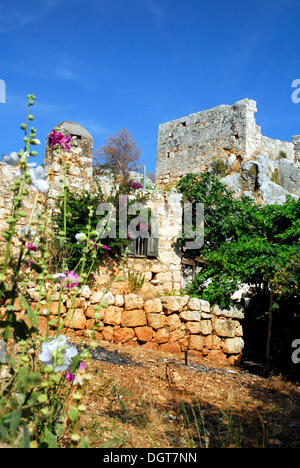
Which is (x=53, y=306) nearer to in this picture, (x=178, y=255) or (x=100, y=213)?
(x=100, y=213)

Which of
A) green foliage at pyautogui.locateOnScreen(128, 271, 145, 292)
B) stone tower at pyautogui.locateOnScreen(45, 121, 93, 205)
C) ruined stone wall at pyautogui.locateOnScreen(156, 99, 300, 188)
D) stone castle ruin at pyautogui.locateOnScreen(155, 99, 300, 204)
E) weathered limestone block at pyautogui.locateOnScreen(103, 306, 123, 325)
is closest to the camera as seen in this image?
weathered limestone block at pyautogui.locateOnScreen(103, 306, 123, 325)

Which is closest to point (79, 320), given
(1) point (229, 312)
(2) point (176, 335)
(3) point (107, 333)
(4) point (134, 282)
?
(3) point (107, 333)

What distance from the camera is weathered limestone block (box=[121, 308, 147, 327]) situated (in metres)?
6.09

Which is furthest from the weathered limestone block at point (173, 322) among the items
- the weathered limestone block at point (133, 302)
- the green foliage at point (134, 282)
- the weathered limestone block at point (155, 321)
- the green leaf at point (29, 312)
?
the green leaf at point (29, 312)

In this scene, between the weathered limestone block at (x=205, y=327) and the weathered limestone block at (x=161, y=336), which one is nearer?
the weathered limestone block at (x=161, y=336)

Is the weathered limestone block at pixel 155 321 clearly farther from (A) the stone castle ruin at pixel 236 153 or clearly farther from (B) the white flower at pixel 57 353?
(A) the stone castle ruin at pixel 236 153

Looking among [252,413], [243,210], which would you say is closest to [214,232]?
[243,210]

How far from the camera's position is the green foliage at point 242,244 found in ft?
19.9

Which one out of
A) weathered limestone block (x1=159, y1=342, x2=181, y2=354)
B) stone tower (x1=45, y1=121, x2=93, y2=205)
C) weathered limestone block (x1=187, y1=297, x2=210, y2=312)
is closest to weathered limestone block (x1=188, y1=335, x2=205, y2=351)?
weathered limestone block (x1=159, y1=342, x2=181, y2=354)

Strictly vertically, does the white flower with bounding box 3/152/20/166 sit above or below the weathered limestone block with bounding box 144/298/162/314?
above

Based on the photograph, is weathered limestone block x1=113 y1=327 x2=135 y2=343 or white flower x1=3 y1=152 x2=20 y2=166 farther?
weathered limestone block x1=113 y1=327 x2=135 y2=343

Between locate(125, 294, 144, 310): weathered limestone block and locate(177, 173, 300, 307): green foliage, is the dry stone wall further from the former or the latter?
locate(177, 173, 300, 307): green foliage

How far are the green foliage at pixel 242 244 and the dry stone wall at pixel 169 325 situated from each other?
0.47 meters

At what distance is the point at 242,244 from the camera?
7234mm
